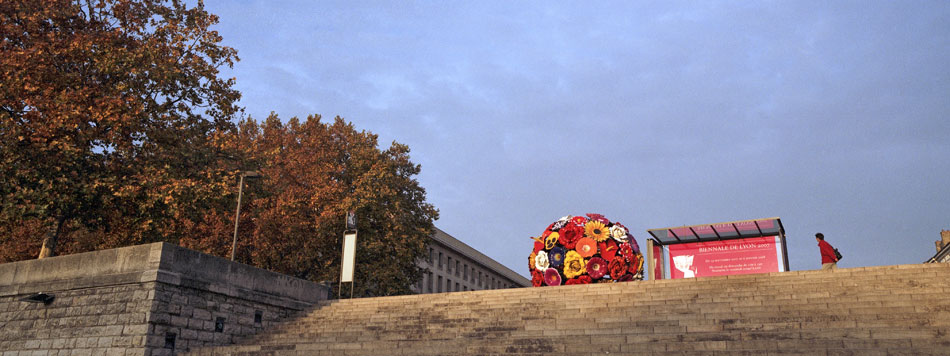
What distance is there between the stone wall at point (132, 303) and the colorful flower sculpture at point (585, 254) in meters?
8.04

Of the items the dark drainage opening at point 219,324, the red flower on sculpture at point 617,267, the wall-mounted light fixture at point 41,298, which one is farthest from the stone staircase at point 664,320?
the wall-mounted light fixture at point 41,298

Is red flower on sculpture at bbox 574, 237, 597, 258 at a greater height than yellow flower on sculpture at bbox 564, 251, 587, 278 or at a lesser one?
greater

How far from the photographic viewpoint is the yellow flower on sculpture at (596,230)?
67.4 ft

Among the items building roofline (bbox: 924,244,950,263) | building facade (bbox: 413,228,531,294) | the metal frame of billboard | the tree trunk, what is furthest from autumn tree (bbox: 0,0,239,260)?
building roofline (bbox: 924,244,950,263)

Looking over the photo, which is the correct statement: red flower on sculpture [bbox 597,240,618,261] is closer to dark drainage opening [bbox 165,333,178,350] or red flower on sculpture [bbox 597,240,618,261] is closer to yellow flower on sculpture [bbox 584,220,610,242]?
yellow flower on sculpture [bbox 584,220,610,242]

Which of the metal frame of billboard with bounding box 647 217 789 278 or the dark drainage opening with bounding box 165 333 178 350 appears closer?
the dark drainage opening with bounding box 165 333 178 350

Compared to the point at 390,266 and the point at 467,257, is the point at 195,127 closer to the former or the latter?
the point at 390,266

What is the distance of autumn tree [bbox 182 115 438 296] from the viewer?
2966 cm

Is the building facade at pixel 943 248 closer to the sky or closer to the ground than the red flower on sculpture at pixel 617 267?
closer to the sky

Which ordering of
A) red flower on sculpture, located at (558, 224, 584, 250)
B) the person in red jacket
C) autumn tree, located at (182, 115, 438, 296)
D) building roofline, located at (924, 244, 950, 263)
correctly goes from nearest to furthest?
the person in red jacket → red flower on sculpture, located at (558, 224, 584, 250) → autumn tree, located at (182, 115, 438, 296) → building roofline, located at (924, 244, 950, 263)

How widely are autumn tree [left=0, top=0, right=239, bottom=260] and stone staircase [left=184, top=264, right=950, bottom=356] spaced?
6.34 metres

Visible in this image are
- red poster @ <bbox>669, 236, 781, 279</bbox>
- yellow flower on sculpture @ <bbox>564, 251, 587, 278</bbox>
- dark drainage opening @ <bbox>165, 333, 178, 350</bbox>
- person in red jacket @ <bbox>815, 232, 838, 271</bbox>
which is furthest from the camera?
red poster @ <bbox>669, 236, 781, 279</bbox>

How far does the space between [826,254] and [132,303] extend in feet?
53.8

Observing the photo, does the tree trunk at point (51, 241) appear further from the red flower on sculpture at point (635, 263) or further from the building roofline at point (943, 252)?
the building roofline at point (943, 252)
